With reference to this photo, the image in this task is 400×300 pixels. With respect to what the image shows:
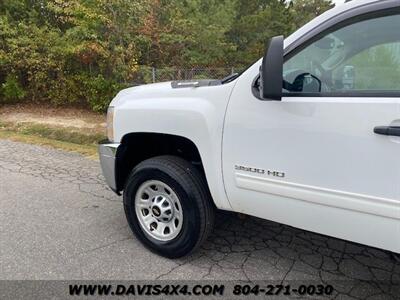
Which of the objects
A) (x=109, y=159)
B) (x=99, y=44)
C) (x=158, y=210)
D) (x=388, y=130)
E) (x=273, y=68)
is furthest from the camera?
(x=99, y=44)

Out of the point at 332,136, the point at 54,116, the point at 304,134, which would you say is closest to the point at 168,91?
the point at 304,134

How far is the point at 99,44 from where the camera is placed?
31.9ft

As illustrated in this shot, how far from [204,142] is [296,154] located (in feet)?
2.28

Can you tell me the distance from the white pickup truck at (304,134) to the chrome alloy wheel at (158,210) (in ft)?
0.10

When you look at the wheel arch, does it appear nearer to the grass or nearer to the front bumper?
the front bumper

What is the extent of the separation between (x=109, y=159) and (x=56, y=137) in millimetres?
5332

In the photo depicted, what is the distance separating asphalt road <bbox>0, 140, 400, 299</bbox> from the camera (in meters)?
2.90

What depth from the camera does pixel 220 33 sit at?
433 inches

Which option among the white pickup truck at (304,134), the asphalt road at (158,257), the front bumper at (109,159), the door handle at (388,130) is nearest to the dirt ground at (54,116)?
the asphalt road at (158,257)

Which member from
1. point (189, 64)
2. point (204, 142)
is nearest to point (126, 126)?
point (204, 142)

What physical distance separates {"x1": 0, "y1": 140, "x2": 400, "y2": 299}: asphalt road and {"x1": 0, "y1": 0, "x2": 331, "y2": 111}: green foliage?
6.25 m

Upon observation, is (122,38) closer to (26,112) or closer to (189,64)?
(189,64)

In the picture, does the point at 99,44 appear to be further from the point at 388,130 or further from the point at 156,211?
the point at 388,130

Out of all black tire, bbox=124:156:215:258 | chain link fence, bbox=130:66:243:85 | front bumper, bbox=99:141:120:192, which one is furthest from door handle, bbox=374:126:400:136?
chain link fence, bbox=130:66:243:85
